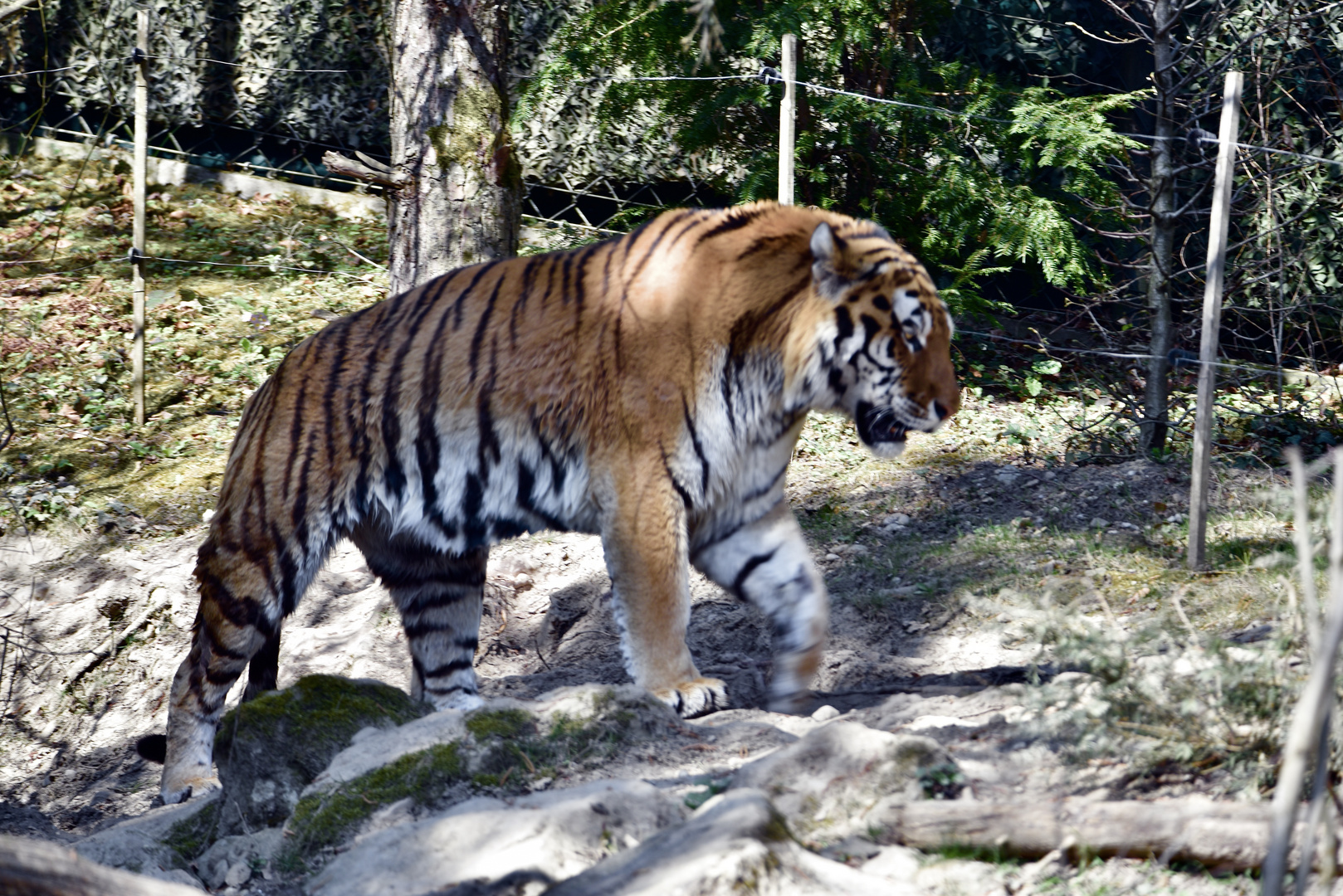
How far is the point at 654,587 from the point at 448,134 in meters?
2.80

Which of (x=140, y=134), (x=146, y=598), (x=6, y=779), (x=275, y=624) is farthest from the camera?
(x=140, y=134)

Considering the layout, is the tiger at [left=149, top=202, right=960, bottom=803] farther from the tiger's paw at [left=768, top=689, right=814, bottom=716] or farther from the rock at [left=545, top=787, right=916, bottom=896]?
the rock at [left=545, top=787, right=916, bottom=896]

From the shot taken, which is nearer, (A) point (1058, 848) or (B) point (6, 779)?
(A) point (1058, 848)

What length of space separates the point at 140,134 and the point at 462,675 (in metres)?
4.41

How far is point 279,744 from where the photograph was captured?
370 centimetres

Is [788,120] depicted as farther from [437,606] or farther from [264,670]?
[264,670]

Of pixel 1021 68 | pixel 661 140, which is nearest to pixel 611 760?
pixel 661 140

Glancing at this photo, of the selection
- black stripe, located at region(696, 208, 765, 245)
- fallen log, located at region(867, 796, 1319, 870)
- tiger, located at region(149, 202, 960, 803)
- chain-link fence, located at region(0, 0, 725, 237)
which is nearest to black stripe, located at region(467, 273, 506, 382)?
tiger, located at region(149, 202, 960, 803)

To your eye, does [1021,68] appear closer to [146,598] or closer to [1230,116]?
[1230,116]

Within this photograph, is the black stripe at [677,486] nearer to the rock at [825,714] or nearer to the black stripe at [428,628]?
the rock at [825,714]

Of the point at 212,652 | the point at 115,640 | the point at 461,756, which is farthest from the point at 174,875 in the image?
the point at 115,640

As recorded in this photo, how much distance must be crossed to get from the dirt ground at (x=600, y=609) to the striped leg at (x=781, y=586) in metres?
0.19

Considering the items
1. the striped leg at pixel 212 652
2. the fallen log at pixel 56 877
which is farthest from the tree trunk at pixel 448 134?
the fallen log at pixel 56 877

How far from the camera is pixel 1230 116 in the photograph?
15.3 ft
